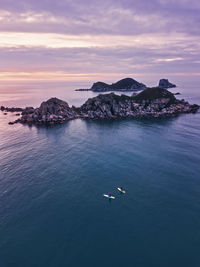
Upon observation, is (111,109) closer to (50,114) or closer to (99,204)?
(50,114)

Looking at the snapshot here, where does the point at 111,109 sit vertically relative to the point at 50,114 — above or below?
above

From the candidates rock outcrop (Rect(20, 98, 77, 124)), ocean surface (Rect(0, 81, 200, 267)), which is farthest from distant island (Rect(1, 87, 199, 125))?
ocean surface (Rect(0, 81, 200, 267))

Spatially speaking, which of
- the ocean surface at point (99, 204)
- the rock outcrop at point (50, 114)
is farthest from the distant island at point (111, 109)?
the ocean surface at point (99, 204)

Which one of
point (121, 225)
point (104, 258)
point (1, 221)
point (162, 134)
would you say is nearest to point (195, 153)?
point (162, 134)

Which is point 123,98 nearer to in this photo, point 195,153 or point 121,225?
point 195,153

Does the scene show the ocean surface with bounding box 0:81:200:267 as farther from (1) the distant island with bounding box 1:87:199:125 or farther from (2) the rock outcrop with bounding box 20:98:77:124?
(1) the distant island with bounding box 1:87:199:125

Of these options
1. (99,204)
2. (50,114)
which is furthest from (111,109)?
(99,204)

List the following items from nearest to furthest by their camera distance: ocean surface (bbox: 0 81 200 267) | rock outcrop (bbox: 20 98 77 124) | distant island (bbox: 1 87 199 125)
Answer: ocean surface (bbox: 0 81 200 267), rock outcrop (bbox: 20 98 77 124), distant island (bbox: 1 87 199 125)
